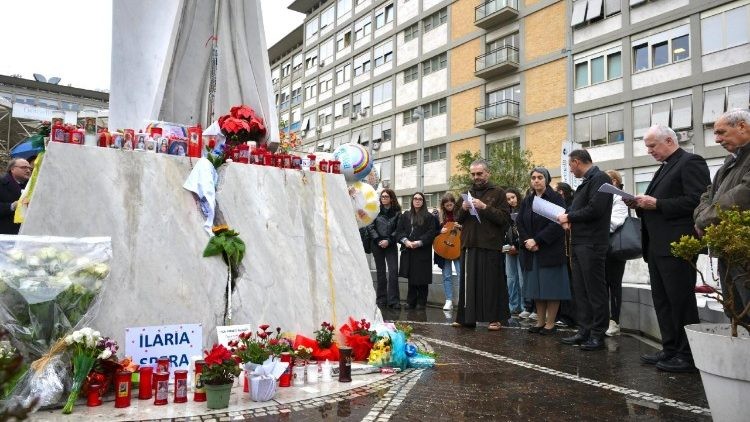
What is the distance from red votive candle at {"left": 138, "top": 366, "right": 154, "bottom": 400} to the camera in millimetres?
3796

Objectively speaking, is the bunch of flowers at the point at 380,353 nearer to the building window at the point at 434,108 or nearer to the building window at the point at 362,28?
the building window at the point at 434,108

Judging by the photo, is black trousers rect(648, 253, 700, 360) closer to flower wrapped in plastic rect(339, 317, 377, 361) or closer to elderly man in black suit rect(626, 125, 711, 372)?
elderly man in black suit rect(626, 125, 711, 372)

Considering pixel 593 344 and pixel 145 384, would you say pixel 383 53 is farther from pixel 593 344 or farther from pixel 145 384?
pixel 145 384

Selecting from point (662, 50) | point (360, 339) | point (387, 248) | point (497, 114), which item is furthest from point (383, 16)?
point (360, 339)

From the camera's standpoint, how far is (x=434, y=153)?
35.2m

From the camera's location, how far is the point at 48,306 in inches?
143

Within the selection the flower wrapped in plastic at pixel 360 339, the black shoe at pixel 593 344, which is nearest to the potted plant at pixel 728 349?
the flower wrapped in plastic at pixel 360 339

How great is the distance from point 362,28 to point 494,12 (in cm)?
1494

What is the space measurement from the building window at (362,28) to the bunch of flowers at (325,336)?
3938 centimetres

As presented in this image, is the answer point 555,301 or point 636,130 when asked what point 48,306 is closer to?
point 555,301

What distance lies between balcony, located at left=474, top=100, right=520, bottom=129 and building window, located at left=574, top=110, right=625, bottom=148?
3784 millimetres

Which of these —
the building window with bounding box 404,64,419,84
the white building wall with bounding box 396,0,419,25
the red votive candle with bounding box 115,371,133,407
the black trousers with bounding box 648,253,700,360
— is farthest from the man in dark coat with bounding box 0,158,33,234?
the white building wall with bounding box 396,0,419,25

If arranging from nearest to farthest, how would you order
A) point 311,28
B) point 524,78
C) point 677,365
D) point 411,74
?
1. point 677,365
2. point 524,78
3. point 411,74
4. point 311,28

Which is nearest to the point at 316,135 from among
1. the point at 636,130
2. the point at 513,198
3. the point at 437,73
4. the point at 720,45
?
the point at 437,73
